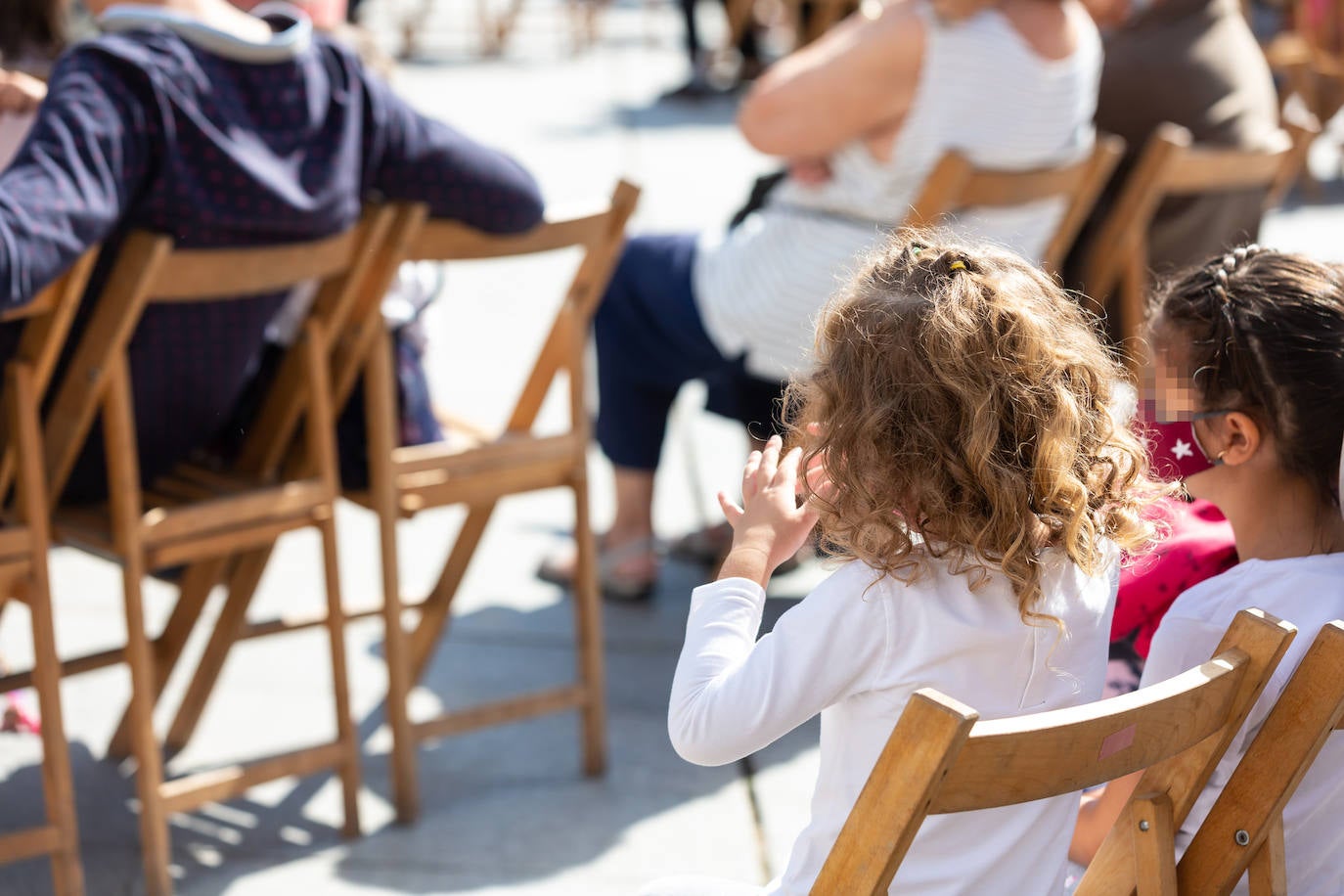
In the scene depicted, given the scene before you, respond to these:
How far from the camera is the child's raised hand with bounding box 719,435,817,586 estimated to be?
58.8 inches

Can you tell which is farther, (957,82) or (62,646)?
(62,646)

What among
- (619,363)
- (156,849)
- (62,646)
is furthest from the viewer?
(619,363)

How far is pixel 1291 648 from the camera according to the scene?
4.89ft

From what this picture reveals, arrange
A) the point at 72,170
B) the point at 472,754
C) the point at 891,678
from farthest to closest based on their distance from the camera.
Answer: the point at 472,754, the point at 72,170, the point at 891,678

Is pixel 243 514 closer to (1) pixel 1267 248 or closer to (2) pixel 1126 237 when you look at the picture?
(1) pixel 1267 248

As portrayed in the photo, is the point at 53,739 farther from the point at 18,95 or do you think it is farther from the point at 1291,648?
the point at 1291,648

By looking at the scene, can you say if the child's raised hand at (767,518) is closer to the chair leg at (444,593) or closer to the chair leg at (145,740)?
the chair leg at (145,740)

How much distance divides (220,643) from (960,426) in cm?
176

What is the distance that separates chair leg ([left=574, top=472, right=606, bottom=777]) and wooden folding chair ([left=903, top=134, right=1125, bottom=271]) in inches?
30.7

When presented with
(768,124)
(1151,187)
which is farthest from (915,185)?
(1151,187)

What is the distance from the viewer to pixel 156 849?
7.56 ft

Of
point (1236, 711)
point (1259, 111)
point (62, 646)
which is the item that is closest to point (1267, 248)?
point (1236, 711)

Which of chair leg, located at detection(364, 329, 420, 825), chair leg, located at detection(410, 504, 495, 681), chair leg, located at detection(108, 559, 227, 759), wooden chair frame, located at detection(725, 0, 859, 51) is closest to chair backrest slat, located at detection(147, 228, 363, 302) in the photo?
chair leg, located at detection(364, 329, 420, 825)

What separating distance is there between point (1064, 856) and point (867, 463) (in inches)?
16.9
